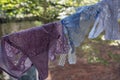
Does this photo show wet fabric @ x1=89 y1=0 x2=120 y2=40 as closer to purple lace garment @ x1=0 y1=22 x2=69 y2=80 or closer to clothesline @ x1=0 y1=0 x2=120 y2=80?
clothesline @ x1=0 y1=0 x2=120 y2=80

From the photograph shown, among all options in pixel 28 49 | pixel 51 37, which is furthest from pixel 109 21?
pixel 28 49

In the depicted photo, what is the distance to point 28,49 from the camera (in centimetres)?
219

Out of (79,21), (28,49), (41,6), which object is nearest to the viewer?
(28,49)

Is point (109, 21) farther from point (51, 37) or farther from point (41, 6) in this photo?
point (41, 6)

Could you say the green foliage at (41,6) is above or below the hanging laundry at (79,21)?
below

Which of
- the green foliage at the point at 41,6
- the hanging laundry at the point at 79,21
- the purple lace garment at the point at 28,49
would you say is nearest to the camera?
the purple lace garment at the point at 28,49

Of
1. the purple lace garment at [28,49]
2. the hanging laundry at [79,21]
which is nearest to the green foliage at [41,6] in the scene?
the hanging laundry at [79,21]

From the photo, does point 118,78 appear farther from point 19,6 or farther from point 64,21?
point 64,21

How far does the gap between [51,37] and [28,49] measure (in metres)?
0.20

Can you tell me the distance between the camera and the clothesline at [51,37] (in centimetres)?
219

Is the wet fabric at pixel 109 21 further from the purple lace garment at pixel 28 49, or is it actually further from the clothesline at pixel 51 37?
the purple lace garment at pixel 28 49

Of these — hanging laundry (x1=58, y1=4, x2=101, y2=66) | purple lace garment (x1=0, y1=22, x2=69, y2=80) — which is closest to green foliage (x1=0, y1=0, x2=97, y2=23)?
hanging laundry (x1=58, y1=4, x2=101, y2=66)

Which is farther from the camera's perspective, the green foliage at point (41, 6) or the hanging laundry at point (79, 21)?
the green foliage at point (41, 6)

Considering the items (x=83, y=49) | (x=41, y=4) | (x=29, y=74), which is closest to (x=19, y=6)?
(x=41, y=4)
